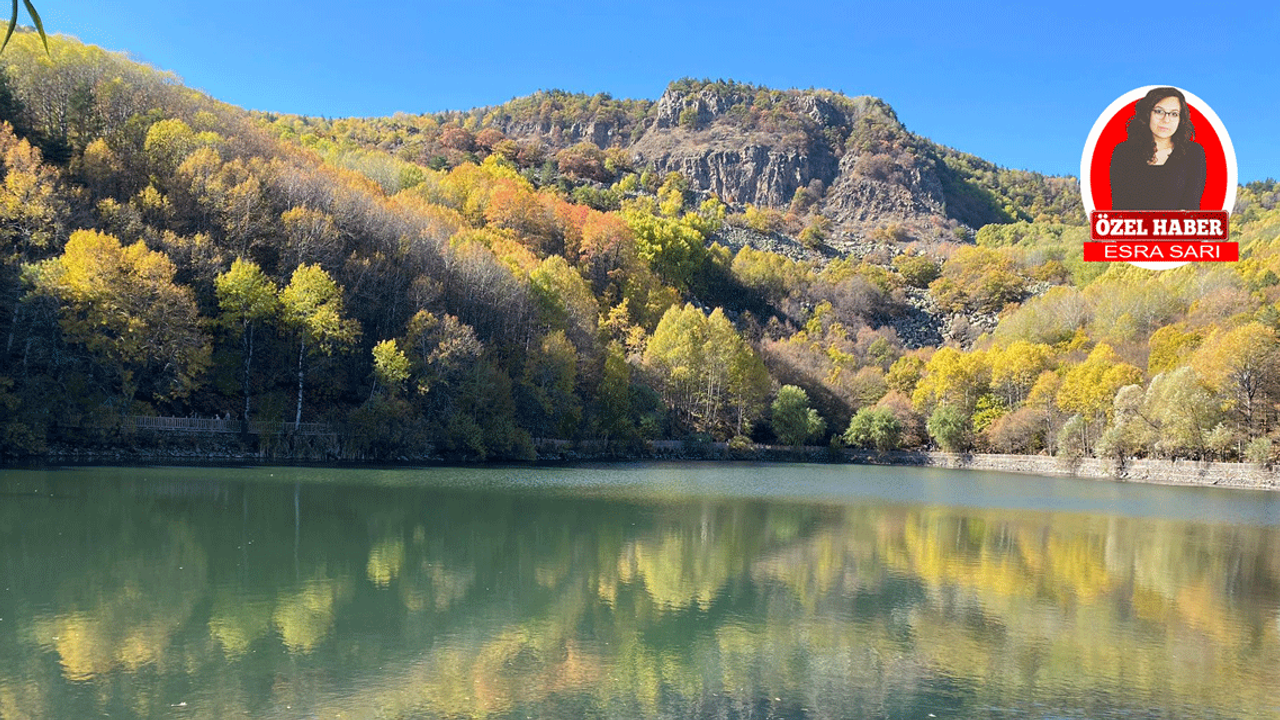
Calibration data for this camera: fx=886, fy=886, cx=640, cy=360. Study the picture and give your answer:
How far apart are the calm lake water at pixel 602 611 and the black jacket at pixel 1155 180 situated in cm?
1351

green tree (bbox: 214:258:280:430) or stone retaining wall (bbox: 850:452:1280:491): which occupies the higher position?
green tree (bbox: 214:258:280:430)

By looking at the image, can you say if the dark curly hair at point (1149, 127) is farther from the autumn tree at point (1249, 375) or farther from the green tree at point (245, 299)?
the green tree at point (245, 299)

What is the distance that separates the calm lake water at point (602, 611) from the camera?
11383 mm

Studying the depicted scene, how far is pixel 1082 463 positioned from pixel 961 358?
17412 mm

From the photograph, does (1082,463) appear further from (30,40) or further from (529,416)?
(30,40)

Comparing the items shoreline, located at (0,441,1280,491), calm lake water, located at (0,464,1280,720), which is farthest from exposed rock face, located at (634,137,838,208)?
calm lake water, located at (0,464,1280,720)

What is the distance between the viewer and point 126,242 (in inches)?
1866

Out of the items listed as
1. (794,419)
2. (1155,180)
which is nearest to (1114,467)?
(794,419)

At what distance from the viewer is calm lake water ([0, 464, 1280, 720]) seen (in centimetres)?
1138

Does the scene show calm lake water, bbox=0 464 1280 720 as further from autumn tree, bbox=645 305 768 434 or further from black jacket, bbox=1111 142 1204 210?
autumn tree, bbox=645 305 768 434

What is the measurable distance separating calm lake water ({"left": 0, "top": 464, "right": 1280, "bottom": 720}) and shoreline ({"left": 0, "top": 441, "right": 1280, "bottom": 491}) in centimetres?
1150

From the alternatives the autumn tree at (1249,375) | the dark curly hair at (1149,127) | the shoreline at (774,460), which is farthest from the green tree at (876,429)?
the dark curly hair at (1149,127)

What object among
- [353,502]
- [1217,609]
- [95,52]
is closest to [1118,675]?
[1217,609]

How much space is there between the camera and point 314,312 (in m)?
49.2
